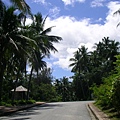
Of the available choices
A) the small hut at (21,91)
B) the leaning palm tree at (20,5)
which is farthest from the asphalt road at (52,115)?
the small hut at (21,91)

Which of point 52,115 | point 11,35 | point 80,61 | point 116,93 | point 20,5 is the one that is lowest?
point 52,115

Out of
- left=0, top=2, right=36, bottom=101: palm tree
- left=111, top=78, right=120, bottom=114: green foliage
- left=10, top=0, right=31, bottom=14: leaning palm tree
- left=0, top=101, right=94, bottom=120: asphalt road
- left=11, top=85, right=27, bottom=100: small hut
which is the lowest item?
left=0, top=101, right=94, bottom=120: asphalt road

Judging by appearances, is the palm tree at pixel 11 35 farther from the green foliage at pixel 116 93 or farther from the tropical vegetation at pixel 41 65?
the green foliage at pixel 116 93

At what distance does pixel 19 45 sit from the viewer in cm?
2625

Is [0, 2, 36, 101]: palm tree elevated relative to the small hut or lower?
elevated

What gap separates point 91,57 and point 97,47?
9.97ft

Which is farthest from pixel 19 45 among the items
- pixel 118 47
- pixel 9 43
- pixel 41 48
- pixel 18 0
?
pixel 118 47

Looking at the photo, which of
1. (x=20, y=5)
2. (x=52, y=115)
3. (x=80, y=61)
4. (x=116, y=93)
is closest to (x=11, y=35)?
(x=20, y=5)

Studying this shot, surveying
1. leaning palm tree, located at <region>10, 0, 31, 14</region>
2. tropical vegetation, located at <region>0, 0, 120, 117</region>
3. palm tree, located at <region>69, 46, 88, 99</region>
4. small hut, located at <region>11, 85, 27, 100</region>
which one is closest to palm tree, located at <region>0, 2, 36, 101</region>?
tropical vegetation, located at <region>0, 0, 120, 117</region>

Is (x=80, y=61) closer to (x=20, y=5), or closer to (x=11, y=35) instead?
(x=11, y=35)

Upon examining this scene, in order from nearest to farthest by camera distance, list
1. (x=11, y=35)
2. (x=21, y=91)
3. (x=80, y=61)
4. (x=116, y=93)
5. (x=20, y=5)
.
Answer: (x=116, y=93)
(x=20, y=5)
(x=11, y=35)
(x=21, y=91)
(x=80, y=61)

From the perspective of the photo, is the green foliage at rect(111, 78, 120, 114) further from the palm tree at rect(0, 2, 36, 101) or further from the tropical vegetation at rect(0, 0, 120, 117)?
the palm tree at rect(0, 2, 36, 101)

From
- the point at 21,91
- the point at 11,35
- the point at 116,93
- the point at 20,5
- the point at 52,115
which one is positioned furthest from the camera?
the point at 21,91

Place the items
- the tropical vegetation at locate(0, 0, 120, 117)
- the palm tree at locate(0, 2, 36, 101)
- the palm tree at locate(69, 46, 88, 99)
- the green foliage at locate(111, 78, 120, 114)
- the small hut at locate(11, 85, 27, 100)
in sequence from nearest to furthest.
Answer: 1. the green foliage at locate(111, 78, 120, 114)
2. the tropical vegetation at locate(0, 0, 120, 117)
3. the palm tree at locate(0, 2, 36, 101)
4. the small hut at locate(11, 85, 27, 100)
5. the palm tree at locate(69, 46, 88, 99)
